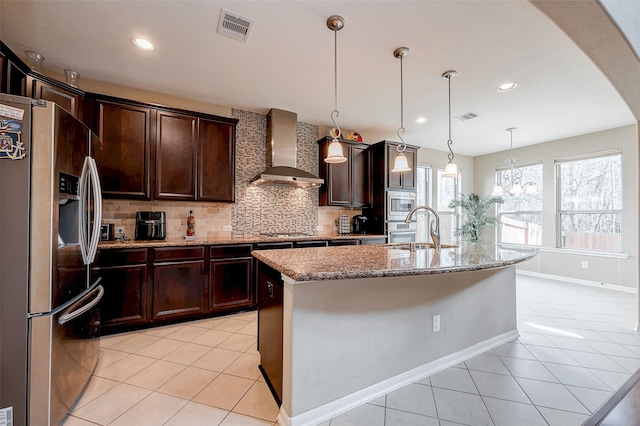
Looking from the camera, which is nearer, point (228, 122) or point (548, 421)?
point (548, 421)

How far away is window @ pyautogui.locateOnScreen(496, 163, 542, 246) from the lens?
5.62 m

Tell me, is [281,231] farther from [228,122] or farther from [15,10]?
[15,10]

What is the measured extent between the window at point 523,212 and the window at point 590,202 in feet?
1.20

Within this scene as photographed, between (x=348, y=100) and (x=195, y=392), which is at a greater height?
(x=348, y=100)

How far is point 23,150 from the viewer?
1399 millimetres

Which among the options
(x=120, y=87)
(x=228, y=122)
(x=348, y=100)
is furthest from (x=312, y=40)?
(x=120, y=87)

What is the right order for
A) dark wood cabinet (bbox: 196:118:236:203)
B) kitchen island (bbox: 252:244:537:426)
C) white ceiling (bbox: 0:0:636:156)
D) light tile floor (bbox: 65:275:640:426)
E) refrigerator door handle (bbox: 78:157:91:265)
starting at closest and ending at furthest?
1. kitchen island (bbox: 252:244:537:426)
2. light tile floor (bbox: 65:275:640:426)
3. refrigerator door handle (bbox: 78:157:91:265)
4. white ceiling (bbox: 0:0:636:156)
5. dark wood cabinet (bbox: 196:118:236:203)

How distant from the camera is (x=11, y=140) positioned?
138 centimetres

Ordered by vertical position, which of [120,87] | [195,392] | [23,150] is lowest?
[195,392]

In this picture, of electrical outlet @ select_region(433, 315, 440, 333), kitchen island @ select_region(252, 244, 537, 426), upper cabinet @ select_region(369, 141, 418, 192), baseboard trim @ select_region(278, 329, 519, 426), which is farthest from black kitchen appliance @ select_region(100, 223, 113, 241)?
upper cabinet @ select_region(369, 141, 418, 192)

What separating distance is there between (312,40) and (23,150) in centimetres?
212

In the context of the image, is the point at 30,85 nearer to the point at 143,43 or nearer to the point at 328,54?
the point at 143,43

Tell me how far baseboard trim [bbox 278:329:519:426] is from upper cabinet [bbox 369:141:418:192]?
2614mm

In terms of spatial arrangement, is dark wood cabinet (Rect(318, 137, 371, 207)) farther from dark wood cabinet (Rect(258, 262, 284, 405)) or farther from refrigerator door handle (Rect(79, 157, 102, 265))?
refrigerator door handle (Rect(79, 157, 102, 265))
